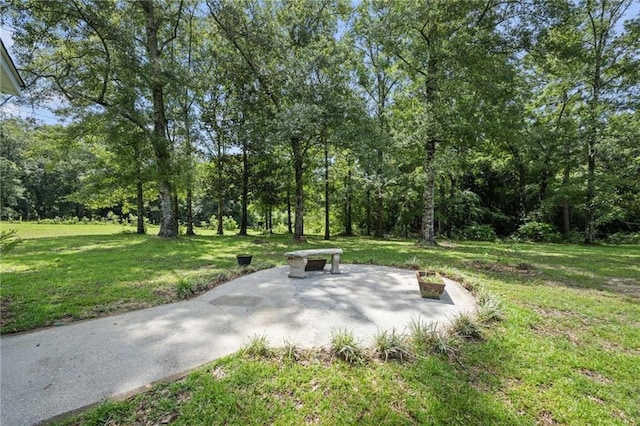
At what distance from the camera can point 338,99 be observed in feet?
37.9

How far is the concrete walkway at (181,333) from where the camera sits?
7.77ft

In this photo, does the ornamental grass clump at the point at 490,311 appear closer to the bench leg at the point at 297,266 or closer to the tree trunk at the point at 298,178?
the bench leg at the point at 297,266

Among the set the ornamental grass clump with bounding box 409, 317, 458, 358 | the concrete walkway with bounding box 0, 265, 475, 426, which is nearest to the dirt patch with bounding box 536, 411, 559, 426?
the ornamental grass clump with bounding box 409, 317, 458, 358

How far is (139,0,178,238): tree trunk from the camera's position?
39.9 ft

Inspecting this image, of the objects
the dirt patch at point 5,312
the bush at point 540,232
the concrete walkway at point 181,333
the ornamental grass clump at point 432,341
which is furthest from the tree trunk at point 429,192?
the dirt patch at point 5,312

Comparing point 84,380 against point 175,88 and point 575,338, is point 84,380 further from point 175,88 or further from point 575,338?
point 175,88

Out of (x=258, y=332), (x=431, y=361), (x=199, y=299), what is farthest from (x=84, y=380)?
(x=431, y=361)

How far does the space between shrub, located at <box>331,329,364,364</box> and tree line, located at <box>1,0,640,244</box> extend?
897cm

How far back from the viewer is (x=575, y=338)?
3494 millimetres

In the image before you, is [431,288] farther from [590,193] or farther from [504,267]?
[590,193]

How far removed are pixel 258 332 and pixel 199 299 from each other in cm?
177

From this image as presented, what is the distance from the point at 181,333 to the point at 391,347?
2446 mm

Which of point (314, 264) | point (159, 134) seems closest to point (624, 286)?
point (314, 264)

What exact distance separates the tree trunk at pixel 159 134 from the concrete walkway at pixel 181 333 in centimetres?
898
